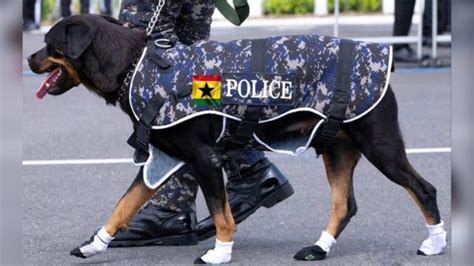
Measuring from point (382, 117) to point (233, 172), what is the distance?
956 mm

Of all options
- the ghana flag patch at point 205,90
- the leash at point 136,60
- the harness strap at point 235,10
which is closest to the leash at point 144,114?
the leash at point 136,60

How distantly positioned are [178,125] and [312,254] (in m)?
0.86

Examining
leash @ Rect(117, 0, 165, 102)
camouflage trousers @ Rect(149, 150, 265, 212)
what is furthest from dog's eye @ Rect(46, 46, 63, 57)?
camouflage trousers @ Rect(149, 150, 265, 212)

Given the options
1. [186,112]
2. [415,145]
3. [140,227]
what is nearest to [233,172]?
[140,227]

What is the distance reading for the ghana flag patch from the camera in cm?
420

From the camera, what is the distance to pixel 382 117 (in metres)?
4.25

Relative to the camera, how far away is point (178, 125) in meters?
4.21

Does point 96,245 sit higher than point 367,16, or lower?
higher

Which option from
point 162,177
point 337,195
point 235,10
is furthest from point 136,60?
point 337,195

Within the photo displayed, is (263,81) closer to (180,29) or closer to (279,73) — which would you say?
(279,73)

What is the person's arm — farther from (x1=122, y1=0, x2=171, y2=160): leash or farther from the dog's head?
the dog's head

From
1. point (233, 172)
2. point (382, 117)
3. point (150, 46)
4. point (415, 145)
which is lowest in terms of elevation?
point (415, 145)

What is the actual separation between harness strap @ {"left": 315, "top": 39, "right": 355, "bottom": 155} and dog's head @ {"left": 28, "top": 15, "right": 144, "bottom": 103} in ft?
2.74

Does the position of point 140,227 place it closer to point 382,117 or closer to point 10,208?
point 382,117
